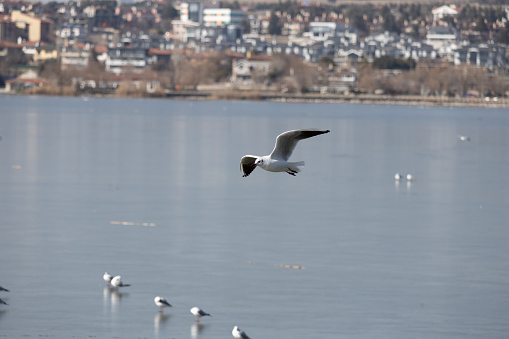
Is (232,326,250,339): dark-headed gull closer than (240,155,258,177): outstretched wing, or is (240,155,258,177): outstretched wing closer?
(240,155,258,177): outstretched wing

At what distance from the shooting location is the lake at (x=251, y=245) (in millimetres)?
14852

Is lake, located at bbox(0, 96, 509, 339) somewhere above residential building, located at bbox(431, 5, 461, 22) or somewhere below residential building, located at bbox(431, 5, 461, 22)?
below

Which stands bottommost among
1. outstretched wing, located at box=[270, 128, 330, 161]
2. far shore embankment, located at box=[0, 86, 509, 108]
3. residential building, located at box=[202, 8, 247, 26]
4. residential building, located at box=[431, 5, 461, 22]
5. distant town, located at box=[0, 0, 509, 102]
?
far shore embankment, located at box=[0, 86, 509, 108]

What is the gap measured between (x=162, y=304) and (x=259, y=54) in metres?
117

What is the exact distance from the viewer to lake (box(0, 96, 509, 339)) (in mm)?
14852

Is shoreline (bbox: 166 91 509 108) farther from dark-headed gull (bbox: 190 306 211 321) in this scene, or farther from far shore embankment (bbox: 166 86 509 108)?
dark-headed gull (bbox: 190 306 211 321)

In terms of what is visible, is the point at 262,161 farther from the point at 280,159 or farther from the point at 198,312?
the point at 198,312

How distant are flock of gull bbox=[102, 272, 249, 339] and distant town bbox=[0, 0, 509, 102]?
8278 cm

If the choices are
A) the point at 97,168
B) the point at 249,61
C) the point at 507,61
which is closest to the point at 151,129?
the point at 97,168

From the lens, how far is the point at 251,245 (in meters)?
19.5

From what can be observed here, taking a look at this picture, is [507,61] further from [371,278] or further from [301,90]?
[371,278]

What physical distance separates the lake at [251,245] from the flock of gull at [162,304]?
13 cm

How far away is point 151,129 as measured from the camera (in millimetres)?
52406

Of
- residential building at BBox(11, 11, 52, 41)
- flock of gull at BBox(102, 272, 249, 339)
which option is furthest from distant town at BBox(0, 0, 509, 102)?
flock of gull at BBox(102, 272, 249, 339)
